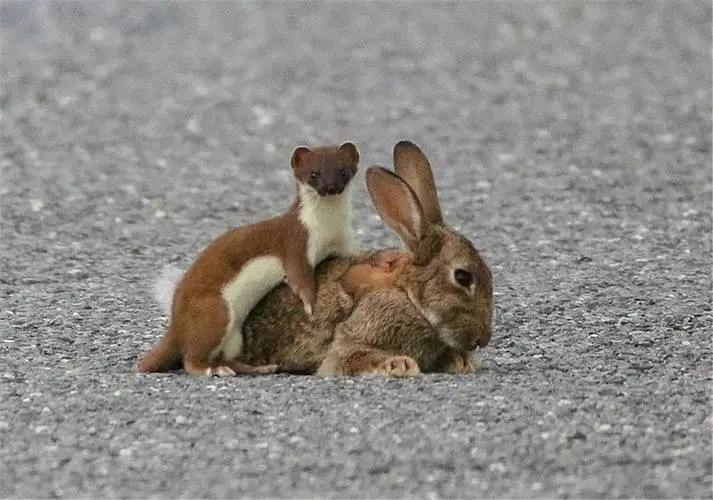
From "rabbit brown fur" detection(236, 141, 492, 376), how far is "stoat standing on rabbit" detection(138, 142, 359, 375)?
7cm

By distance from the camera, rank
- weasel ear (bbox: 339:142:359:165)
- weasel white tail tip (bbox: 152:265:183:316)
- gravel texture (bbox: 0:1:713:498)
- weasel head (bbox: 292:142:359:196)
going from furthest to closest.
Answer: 1. weasel white tail tip (bbox: 152:265:183:316)
2. weasel ear (bbox: 339:142:359:165)
3. weasel head (bbox: 292:142:359:196)
4. gravel texture (bbox: 0:1:713:498)

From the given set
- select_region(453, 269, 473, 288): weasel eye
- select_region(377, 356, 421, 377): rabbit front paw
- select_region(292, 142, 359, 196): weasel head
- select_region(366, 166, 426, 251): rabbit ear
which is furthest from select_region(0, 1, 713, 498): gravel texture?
select_region(292, 142, 359, 196): weasel head

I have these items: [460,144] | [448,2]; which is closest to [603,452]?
[460,144]

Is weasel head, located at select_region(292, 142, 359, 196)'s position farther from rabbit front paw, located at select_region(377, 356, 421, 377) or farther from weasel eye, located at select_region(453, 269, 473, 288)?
rabbit front paw, located at select_region(377, 356, 421, 377)

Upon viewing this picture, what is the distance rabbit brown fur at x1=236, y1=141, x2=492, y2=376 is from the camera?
689 centimetres

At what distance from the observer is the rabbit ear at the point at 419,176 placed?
7.28 metres

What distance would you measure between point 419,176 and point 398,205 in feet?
1.08

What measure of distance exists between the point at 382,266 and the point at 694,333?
4.81ft

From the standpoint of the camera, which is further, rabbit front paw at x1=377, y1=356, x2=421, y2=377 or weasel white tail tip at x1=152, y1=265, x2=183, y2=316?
weasel white tail tip at x1=152, y1=265, x2=183, y2=316

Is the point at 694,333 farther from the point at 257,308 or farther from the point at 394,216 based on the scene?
the point at 257,308

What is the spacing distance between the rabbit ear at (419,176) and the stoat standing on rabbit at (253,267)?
12.4 inches

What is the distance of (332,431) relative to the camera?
6074 mm

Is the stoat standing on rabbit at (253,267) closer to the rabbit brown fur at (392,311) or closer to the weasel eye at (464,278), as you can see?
the rabbit brown fur at (392,311)

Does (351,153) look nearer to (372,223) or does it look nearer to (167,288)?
(167,288)
